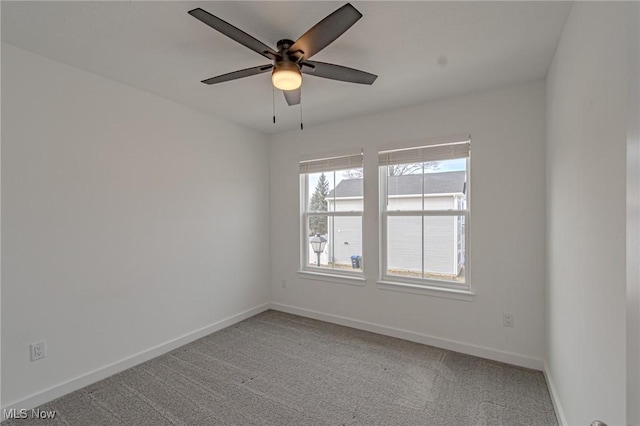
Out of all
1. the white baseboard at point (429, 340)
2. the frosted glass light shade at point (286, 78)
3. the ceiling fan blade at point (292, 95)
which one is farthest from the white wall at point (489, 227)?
the frosted glass light shade at point (286, 78)

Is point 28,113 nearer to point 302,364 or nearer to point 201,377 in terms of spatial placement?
point 201,377

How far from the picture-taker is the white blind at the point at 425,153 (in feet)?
9.89

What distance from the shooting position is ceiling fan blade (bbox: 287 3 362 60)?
1408 millimetres

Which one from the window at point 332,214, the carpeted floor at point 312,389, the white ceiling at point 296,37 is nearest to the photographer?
the white ceiling at point 296,37

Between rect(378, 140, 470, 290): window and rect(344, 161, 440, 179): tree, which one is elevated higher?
rect(344, 161, 440, 179): tree

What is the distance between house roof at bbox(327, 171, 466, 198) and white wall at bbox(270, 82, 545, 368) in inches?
6.5

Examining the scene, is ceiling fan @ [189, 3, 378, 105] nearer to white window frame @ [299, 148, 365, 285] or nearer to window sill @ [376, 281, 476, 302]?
white window frame @ [299, 148, 365, 285]

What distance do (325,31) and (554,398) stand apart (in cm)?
292

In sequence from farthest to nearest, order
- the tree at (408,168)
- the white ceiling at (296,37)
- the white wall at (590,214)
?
the tree at (408,168), the white ceiling at (296,37), the white wall at (590,214)

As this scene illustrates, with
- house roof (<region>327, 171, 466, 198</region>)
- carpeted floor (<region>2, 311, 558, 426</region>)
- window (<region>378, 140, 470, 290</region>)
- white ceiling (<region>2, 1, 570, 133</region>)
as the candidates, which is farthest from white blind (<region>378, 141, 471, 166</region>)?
carpeted floor (<region>2, 311, 558, 426</region>)

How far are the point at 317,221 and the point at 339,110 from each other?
58.9 inches

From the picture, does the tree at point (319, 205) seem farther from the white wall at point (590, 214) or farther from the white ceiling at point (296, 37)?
the white wall at point (590, 214)

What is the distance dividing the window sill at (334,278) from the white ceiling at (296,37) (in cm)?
211

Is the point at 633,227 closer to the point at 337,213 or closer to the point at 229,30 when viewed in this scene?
the point at 229,30
